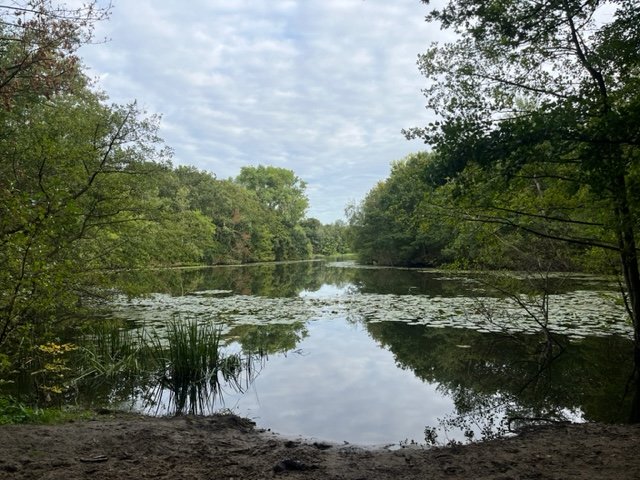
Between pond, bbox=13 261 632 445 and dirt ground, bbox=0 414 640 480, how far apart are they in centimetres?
101

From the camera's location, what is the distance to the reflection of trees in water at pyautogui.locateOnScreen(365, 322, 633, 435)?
6.38m

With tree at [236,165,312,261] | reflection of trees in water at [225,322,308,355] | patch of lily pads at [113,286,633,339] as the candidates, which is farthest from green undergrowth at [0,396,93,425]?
tree at [236,165,312,261]

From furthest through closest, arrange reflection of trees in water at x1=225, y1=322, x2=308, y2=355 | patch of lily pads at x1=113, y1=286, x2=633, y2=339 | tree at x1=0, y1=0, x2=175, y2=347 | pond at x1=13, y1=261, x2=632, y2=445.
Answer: patch of lily pads at x1=113, y1=286, x2=633, y2=339 → reflection of trees in water at x1=225, y1=322, x2=308, y2=355 → pond at x1=13, y1=261, x2=632, y2=445 → tree at x1=0, y1=0, x2=175, y2=347

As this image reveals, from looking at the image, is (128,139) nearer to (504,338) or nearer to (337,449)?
(337,449)

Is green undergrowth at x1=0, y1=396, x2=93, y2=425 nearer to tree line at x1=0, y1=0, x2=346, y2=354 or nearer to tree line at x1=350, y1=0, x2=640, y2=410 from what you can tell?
tree line at x1=0, y1=0, x2=346, y2=354

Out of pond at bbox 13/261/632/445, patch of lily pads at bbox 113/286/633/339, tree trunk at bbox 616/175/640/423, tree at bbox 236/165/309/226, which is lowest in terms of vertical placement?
pond at bbox 13/261/632/445

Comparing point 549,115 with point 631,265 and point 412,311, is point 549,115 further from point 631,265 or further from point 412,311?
point 412,311

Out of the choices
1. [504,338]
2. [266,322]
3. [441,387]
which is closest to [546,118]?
[441,387]

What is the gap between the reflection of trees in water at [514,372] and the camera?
20.9ft

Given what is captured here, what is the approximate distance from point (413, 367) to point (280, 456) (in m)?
5.35

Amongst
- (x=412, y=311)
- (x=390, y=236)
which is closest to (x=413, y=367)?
(x=412, y=311)

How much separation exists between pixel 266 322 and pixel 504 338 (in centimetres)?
674

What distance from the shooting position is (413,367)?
9.06m

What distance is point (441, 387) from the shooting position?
7.75 m
